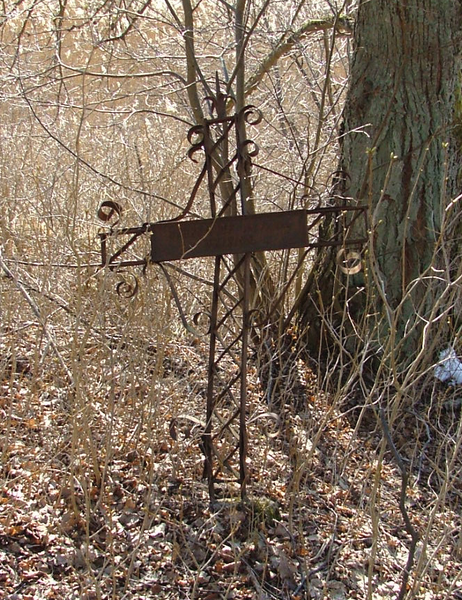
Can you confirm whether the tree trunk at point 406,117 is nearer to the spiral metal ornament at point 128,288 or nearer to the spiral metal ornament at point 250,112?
the spiral metal ornament at point 128,288

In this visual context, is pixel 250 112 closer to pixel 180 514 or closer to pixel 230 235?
pixel 230 235

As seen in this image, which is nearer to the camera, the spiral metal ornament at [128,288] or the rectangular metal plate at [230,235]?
the rectangular metal plate at [230,235]

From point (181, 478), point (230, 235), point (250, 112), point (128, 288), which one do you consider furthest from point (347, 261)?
point (181, 478)

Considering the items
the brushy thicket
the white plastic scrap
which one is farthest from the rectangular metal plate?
the white plastic scrap

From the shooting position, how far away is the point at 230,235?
2293 millimetres

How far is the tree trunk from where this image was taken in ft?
11.6

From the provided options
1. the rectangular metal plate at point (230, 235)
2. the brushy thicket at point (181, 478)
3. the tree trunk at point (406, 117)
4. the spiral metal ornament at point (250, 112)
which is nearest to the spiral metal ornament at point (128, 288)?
the brushy thicket at point (181, 478)

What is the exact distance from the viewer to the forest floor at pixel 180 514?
7.20 ft

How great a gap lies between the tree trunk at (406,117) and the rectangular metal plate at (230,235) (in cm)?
128

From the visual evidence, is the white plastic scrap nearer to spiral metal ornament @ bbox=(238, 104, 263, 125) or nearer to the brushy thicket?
the brushy thicket

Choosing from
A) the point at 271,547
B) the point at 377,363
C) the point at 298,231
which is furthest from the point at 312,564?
the point at 377,363

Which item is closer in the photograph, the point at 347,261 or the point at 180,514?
the point at 180,514

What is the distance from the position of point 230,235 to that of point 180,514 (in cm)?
102

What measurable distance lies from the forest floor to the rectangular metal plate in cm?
44
